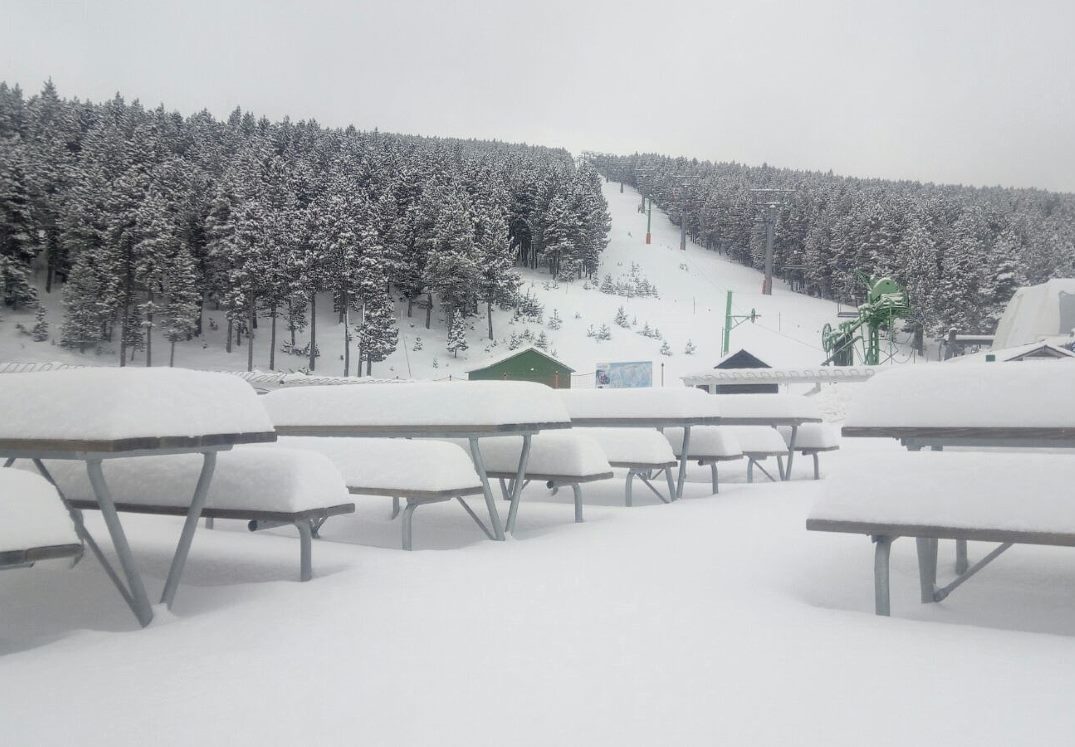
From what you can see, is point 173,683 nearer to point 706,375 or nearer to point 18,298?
point 706,375

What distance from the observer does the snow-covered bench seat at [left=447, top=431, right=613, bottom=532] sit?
768 centimetres

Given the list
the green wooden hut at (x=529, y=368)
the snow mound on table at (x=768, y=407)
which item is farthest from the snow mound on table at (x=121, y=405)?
the green wooden hut at (x=529, y=368)

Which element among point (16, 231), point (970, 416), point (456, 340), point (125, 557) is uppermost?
point (16, 231)

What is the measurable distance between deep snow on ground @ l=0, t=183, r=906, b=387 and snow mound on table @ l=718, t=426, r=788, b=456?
1795 cm

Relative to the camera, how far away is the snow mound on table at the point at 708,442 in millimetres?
10758

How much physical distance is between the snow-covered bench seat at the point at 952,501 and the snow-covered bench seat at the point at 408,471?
2783 millimetres

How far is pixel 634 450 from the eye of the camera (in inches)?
362

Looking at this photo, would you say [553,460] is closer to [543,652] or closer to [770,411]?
[543,652]

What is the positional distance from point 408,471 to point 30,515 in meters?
2.91

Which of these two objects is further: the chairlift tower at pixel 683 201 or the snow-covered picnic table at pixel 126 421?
the chairlift tower at pixel 683 201

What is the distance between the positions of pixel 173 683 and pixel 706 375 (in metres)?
21.9

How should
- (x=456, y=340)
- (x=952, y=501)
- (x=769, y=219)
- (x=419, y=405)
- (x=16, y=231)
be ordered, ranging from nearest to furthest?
(x=952, y=501), (x=419, y=405), (x=16, y=231), (x=456, y=340), (x=769, y=219)

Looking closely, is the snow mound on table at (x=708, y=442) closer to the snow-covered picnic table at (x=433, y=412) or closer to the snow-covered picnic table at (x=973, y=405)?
the snow-covered picnic table at (x=433, y=412)

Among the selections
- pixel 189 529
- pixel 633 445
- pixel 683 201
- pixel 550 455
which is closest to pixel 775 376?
pixel 633 445
